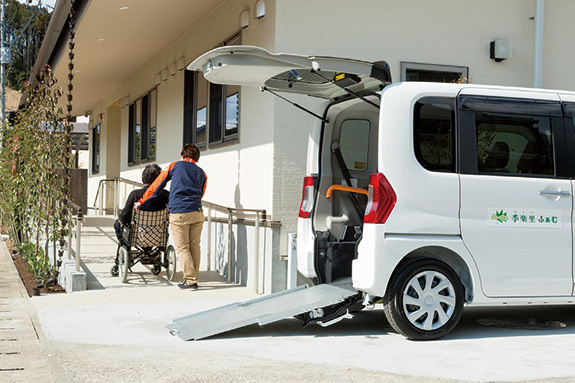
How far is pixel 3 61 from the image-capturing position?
86.3 ft

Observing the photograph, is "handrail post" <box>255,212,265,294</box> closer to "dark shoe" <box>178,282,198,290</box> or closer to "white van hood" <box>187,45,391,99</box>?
"dark shoe" <box>178,282,198,290</box>

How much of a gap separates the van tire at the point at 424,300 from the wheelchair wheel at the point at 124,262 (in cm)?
419

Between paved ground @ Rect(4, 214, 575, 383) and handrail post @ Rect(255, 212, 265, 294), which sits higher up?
handrail post @ Rect(255, 212, 265, 294)

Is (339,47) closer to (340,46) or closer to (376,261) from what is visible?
(340,46)

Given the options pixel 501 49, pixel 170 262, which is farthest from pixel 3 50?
pixel 501 49

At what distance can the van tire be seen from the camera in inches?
241

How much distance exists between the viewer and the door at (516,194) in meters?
6.27

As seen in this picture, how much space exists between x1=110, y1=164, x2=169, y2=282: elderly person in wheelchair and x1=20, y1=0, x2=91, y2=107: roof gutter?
2.50 meters

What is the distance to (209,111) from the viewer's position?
11219mm

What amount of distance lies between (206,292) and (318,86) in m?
3.01

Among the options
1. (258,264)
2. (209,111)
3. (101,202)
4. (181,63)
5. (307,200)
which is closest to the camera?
(307,200)

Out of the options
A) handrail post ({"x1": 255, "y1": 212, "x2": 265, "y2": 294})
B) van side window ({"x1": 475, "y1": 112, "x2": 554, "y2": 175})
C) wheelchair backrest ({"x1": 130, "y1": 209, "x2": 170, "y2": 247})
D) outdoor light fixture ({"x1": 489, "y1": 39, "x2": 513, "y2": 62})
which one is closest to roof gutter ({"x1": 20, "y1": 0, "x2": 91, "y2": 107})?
wheelchair backrest ({"x1": 130, "y1": 209, "x2": 170, "y2": 247})

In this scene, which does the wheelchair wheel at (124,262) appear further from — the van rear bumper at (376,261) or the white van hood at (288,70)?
the van rear bumper at (376,261)

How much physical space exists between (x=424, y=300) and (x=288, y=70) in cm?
225
